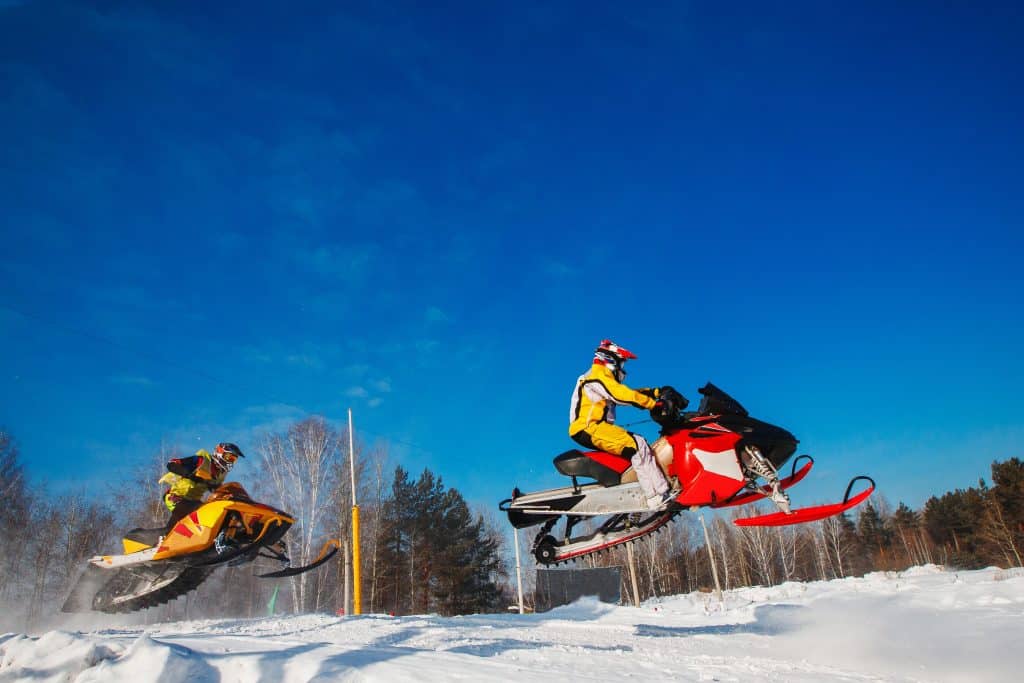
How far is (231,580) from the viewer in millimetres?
31328

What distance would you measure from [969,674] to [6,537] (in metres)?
30.8

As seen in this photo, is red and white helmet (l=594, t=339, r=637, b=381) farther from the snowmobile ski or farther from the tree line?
the tree line

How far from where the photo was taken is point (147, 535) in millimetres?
8812

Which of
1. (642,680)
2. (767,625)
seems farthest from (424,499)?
(642,680)

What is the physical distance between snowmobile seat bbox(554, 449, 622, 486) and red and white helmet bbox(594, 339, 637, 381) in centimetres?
108

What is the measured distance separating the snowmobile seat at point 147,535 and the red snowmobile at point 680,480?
5474 millimetres

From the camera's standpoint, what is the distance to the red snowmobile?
649cm

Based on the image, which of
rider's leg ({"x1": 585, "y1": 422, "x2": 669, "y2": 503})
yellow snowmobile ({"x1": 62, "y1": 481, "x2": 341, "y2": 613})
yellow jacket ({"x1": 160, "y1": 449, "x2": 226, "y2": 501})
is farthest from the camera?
yellow jacket ({"x1": 160, "y1": 449, "x2": 226, "y2": 501})

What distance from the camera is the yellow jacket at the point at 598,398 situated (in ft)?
22.0

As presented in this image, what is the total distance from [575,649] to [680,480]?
7.06 ft

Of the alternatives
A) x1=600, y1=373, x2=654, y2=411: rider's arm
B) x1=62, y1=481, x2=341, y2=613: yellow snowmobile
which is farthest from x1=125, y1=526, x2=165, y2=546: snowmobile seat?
x1=600, y1=373, x2=654, y2=411: rider's arm

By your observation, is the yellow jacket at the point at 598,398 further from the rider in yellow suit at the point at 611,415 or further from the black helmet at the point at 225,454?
the black helmet at the point at 225,454

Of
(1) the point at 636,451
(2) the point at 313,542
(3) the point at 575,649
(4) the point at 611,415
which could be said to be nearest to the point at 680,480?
(1) the point at 636,451

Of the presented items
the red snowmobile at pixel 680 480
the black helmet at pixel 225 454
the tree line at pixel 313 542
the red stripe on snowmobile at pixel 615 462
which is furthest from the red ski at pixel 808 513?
the tree line at pixel 313 542
